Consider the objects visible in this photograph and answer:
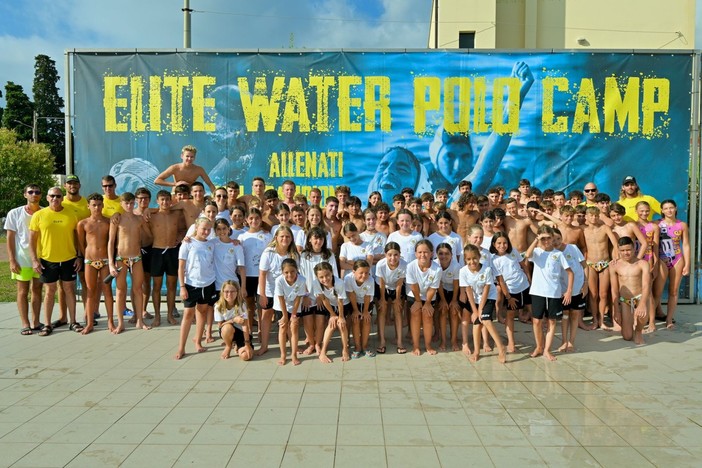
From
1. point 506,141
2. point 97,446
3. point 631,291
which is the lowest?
point 97,446

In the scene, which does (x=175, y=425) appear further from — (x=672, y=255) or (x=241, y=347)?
(x=672, y=255)

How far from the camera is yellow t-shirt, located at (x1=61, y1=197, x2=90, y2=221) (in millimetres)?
7094

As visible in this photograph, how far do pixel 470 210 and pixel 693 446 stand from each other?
4.20 metres

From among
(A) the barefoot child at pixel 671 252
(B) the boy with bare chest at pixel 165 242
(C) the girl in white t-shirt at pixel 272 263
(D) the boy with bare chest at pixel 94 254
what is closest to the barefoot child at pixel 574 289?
(A) the barefoot child at pixel 671 252

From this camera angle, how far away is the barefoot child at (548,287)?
19.2 feet

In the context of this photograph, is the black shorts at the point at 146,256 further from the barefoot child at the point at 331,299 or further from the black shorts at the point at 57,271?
the barefoot child at the point at 331,299

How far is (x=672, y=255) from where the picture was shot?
7.46 meters

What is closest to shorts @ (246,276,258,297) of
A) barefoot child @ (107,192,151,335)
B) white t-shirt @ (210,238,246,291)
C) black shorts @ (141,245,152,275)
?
white t-shirt @ (210,238,246,291)

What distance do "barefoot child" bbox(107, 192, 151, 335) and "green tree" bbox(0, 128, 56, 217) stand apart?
22.3m

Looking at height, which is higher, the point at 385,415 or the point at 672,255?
the point at 672,255

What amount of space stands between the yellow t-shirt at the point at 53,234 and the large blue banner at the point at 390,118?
198 cm

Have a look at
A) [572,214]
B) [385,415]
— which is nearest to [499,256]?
[572,214]

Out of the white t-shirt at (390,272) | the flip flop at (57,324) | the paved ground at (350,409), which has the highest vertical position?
the white t-shirt at (390,272)

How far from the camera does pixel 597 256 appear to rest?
7.06 metres
